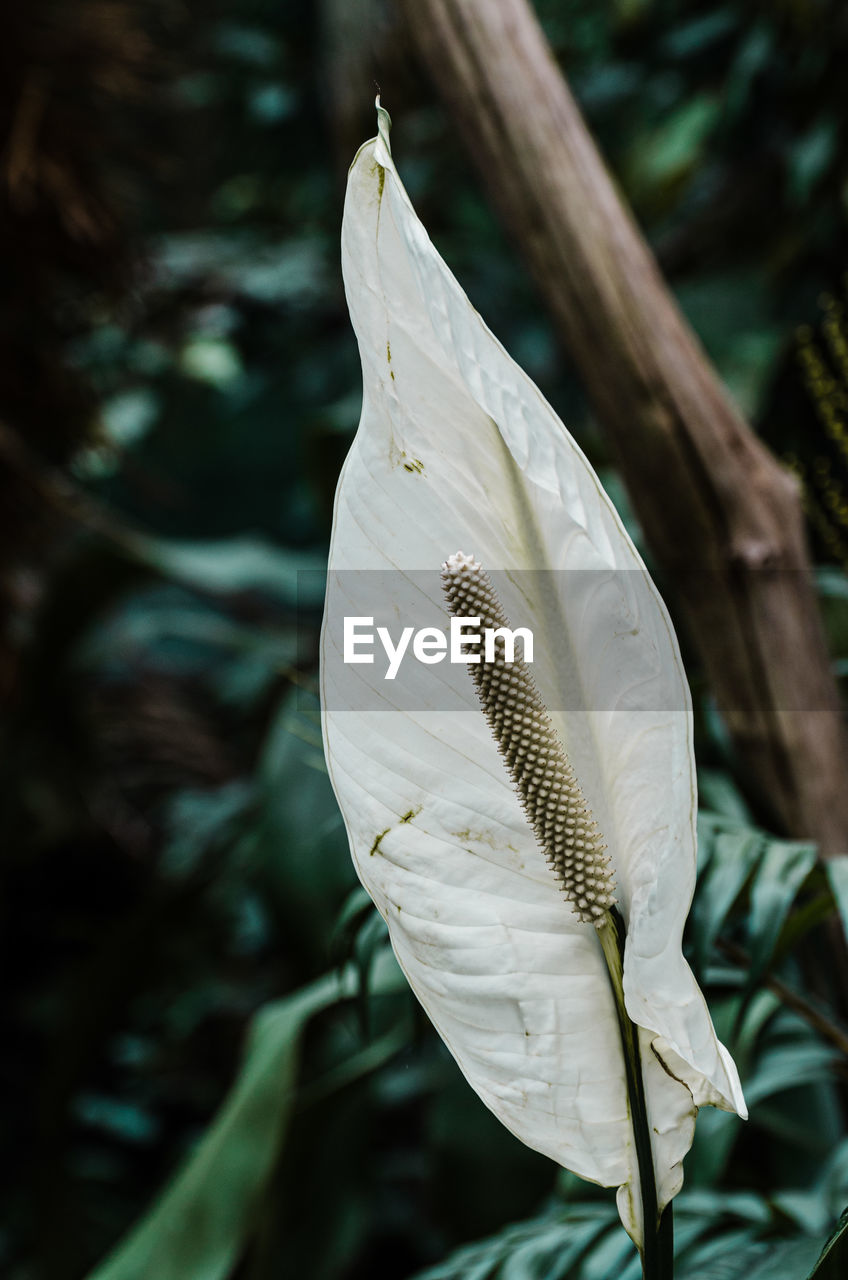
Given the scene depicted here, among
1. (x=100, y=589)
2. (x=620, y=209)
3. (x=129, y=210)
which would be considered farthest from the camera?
(x=129, y=210)

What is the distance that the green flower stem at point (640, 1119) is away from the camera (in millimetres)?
195

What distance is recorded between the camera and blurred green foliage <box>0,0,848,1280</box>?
0.39 metres

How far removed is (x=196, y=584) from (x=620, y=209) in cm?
40

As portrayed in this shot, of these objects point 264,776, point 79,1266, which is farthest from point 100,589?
point 79,1266

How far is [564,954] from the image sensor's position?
20cm

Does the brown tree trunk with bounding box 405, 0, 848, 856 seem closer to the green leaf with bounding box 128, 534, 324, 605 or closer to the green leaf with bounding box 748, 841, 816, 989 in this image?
the green leaf with bounding box 748, 841, 816, 989

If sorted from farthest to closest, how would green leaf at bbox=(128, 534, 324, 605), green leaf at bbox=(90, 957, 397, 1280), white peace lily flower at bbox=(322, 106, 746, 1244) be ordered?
green leaf at bbox=(128, 534, 324, 605), green leaf at bbox=(90, 957, 397, 1280), white peace lily flower at bbox=(322, 106, 746, 1244)

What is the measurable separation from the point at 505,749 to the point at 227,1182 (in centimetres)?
27

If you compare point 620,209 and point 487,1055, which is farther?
point 620,209

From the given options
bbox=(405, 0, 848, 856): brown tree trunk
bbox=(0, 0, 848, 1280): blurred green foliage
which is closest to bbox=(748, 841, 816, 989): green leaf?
bbox=(0, 0, 848, 1280): blurred green foliage

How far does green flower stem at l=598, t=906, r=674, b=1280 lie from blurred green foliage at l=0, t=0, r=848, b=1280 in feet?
0.27

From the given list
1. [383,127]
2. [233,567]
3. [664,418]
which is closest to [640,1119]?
[383,127]

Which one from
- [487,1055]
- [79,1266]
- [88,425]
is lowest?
[79,1266]

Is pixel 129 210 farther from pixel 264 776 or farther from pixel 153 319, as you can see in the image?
pixel 264 776
